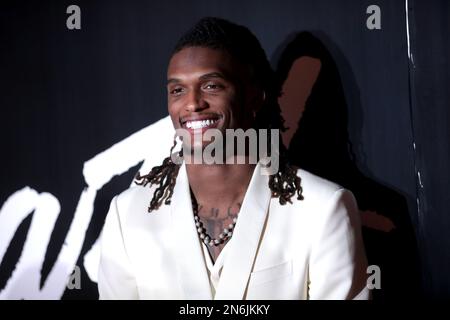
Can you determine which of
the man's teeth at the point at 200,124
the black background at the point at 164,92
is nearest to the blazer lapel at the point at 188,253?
the man's teeth at the point at 200,124

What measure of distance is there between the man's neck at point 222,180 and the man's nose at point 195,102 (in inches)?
7.7

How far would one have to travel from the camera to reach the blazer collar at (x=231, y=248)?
1.75m

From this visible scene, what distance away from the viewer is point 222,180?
186 cm

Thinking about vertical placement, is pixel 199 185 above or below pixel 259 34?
below

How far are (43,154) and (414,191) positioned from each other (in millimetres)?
1550

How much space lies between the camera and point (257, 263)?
5.81ft

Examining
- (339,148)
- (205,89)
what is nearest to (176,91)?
(205,89)

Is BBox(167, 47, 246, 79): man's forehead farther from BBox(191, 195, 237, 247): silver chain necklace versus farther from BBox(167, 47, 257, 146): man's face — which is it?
BBox(191, 195, 237, 247): silver chain necklace

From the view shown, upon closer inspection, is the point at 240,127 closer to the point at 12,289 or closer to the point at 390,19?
the point at 390,19

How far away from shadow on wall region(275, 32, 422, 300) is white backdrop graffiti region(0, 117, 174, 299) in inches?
21.3

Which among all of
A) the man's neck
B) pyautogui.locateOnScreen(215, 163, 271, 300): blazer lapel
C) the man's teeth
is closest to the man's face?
the man's teeth

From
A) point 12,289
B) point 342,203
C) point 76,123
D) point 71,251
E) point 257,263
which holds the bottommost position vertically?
point 12,289

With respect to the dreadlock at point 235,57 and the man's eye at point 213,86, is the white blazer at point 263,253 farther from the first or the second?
the man's eye at point 213,86

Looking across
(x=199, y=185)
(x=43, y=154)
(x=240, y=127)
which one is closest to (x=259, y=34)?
(x=240, y=127)
